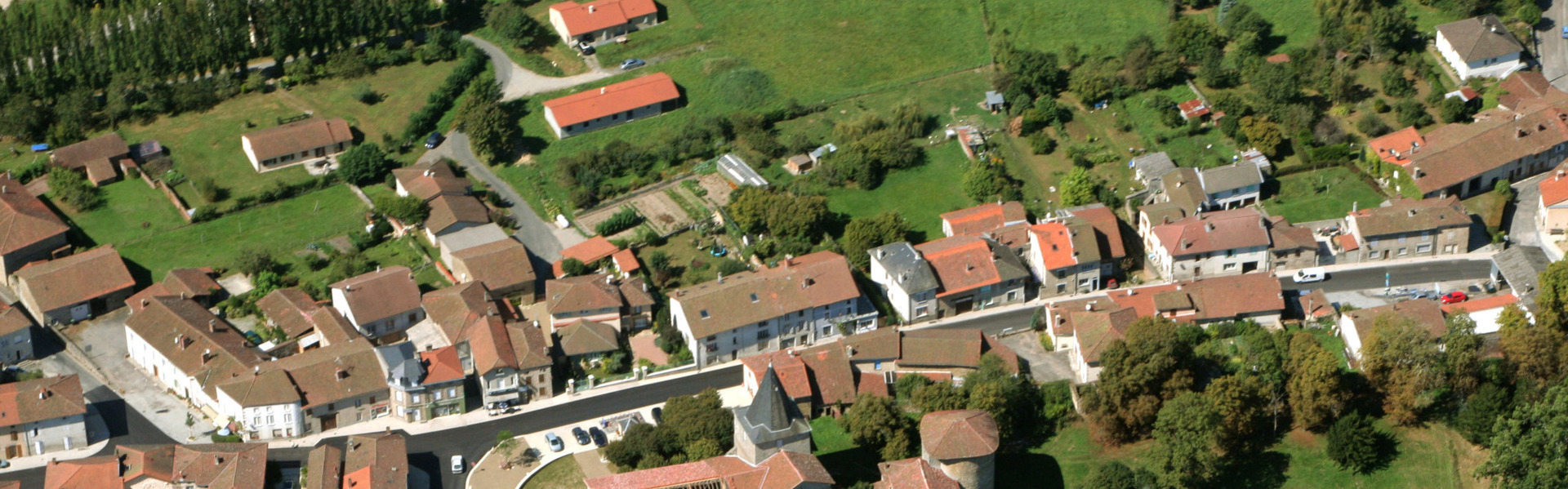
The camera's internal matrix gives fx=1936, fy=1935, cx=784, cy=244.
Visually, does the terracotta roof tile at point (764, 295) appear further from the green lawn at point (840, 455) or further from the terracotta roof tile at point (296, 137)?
the terracotta roof tile at point (296, 137)

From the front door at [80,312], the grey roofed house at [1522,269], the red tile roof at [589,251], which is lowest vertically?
the front door at [80,312]

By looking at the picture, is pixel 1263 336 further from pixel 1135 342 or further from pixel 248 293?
pixel 248 293

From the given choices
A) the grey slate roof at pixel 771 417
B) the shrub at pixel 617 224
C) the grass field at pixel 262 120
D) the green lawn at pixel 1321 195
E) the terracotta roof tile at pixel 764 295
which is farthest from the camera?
the grass field at pixel 262 120

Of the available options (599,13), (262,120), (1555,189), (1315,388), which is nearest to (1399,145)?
(1555,189)

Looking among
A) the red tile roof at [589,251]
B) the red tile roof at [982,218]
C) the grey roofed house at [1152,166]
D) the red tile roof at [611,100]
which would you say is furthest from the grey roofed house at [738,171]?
the grey roofed house at [1152,166]

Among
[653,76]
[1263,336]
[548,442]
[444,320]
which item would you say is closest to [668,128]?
[653,76]

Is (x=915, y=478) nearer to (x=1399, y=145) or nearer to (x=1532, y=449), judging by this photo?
(x=1532, y=449)
